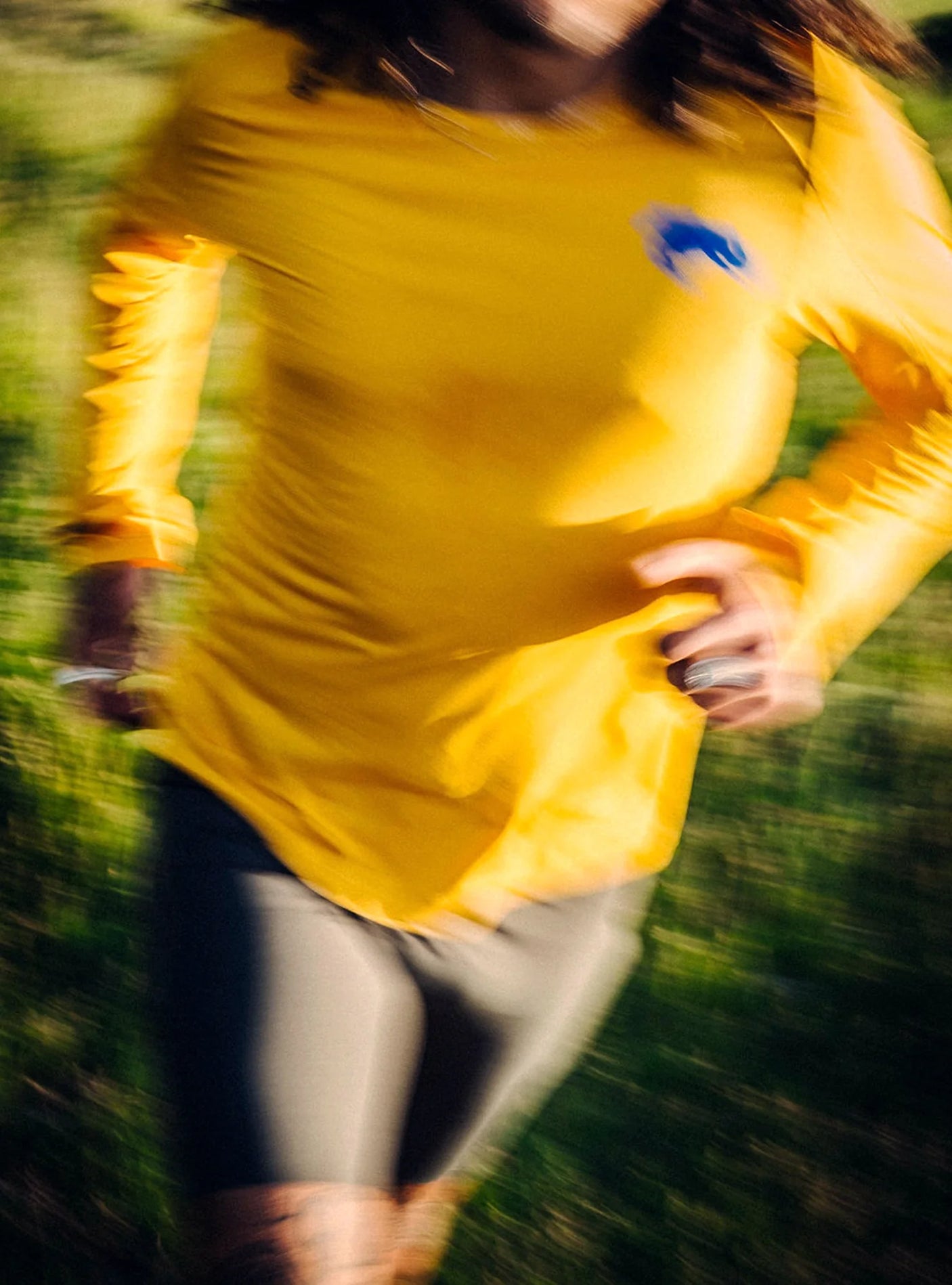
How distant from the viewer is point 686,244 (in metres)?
1.19

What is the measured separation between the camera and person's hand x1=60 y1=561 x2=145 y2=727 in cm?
159

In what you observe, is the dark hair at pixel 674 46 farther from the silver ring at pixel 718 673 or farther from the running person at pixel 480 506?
the silver ring at pixel 718 673

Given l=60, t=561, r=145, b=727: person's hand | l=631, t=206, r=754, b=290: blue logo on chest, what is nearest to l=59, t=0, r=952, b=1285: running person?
l=631, t=206, r=754, b=290: blue logo on chest

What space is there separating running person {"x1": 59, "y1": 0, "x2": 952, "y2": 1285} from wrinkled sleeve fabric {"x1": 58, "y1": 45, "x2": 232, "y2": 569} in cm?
5

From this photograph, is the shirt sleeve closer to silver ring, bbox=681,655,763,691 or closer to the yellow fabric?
the yellow fabric

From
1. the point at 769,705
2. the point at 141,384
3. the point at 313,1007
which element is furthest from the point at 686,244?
the point at 313,1007

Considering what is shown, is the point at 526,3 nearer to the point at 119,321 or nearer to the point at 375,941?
the point at 119,321

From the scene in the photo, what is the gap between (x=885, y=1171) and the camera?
7.91ft

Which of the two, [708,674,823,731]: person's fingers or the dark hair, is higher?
the dark hair

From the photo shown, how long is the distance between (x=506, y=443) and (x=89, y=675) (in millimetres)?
670

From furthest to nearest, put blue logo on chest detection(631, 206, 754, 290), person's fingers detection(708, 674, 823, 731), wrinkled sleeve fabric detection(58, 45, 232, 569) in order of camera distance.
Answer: wrinkled sleeve fabric detection(58, 45, 232, 569) → person's fingers detection(708, 674, 823, 731) → blue logo on chest detection(631, 206, 754, 290)

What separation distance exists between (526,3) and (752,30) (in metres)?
0.26

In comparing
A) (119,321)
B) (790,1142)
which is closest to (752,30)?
(119,321)

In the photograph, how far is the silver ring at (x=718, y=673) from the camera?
127 cm
